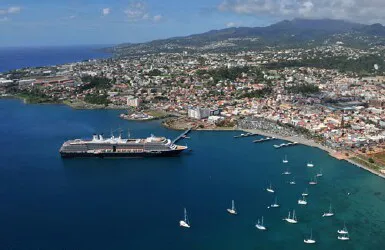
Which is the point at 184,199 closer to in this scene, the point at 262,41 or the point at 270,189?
the point at 270,189

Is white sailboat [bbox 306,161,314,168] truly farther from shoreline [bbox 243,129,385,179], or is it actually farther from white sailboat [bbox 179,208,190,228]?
white sailboat [bbox 179,208,190,228]

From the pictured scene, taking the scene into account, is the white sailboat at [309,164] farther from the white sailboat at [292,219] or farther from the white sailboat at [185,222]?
the white sailboat at [185,222]

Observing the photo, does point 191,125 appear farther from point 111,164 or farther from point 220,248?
point 220,248

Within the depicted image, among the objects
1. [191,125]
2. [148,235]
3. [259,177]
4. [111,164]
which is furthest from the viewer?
[191,125]

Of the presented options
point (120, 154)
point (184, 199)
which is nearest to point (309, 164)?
point (184, 199)

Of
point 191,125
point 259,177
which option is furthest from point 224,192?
point 191,125

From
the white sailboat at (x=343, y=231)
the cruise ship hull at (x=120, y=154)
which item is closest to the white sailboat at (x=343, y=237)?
the white sailboat at (x=343, y=231)

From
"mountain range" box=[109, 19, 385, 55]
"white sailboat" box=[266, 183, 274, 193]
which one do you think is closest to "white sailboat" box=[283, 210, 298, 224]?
"white sailboat" box=[266, 183, 274, 193]
